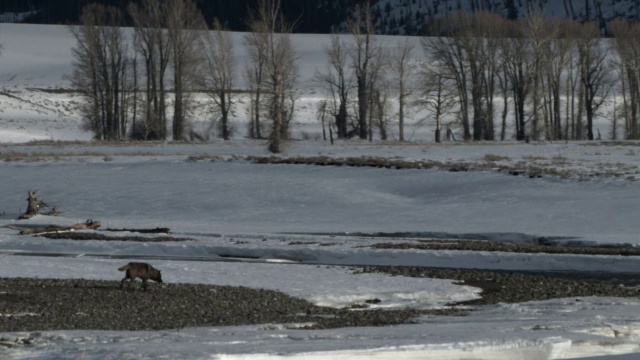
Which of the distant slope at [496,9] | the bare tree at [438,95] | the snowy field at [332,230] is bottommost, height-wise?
the snowy field at [332,230]

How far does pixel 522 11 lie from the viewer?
161000 millimetres

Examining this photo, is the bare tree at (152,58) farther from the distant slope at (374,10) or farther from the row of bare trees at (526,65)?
the distant slope at (374,10)

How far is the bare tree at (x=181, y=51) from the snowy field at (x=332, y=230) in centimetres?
1290

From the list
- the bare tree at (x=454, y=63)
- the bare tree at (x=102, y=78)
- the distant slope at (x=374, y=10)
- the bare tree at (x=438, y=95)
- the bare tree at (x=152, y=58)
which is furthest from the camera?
the distant slope at (x=374, y=10)

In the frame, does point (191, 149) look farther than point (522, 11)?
No

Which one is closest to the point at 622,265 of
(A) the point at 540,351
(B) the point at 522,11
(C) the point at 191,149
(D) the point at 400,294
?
(D) the point at 400,294

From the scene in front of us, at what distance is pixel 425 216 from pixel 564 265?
1212cm

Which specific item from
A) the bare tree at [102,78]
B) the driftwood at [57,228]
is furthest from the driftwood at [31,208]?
the bare tree at [102,78]

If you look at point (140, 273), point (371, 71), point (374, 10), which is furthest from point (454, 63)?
point (374, 10)

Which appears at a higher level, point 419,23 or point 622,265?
point 419,23

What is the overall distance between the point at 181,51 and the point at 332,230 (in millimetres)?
48307

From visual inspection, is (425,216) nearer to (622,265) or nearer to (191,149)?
(622,265)

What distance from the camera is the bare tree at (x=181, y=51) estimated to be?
8169cm

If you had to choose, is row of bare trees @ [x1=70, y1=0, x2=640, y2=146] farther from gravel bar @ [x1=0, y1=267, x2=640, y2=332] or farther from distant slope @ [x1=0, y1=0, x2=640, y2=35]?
distant slope @ [x1=0, y1=0, x2=640, y2=35]
